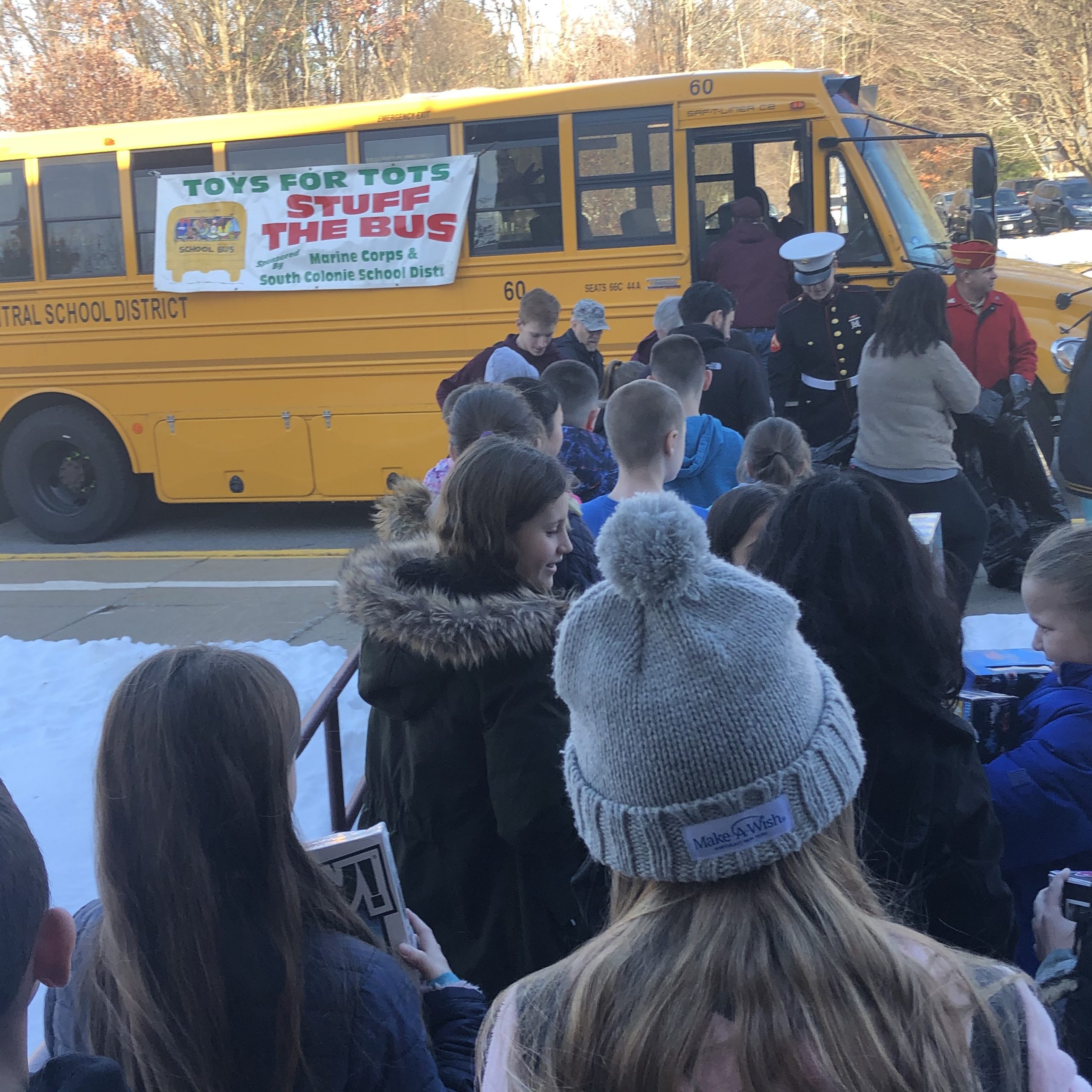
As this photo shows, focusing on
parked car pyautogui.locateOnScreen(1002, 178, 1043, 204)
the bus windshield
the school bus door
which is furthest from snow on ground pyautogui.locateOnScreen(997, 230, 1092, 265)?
the school bus door

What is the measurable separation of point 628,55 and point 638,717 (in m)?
32.6

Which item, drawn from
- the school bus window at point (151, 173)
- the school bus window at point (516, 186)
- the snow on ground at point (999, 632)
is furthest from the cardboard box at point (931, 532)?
the school bus window at point (151, 173)

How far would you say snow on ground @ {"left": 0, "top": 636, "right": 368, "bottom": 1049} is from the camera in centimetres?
439

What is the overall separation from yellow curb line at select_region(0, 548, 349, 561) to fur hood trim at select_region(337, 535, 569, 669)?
6.42 metres

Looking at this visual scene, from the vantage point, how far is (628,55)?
101 ft

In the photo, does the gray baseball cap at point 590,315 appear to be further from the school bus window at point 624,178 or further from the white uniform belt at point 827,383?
the school bus window at point 624,178

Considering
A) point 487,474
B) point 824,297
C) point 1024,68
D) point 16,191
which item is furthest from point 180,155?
point 1024,68

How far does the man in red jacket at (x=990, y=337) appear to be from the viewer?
6555 mm

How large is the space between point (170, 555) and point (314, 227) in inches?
112

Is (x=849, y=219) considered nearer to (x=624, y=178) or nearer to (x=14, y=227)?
(x=624, y=178)

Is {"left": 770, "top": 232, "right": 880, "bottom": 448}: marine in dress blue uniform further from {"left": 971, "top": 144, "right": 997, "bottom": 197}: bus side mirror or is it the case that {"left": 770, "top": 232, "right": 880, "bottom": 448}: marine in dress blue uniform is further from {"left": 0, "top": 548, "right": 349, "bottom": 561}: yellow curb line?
{"left": 0, "top": 548, "right": 349, "bottom": 561}: yellow curb line

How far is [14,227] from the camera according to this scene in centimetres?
943

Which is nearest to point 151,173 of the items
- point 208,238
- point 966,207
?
point 208,238

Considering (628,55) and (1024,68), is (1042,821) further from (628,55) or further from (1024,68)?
(628,55)
